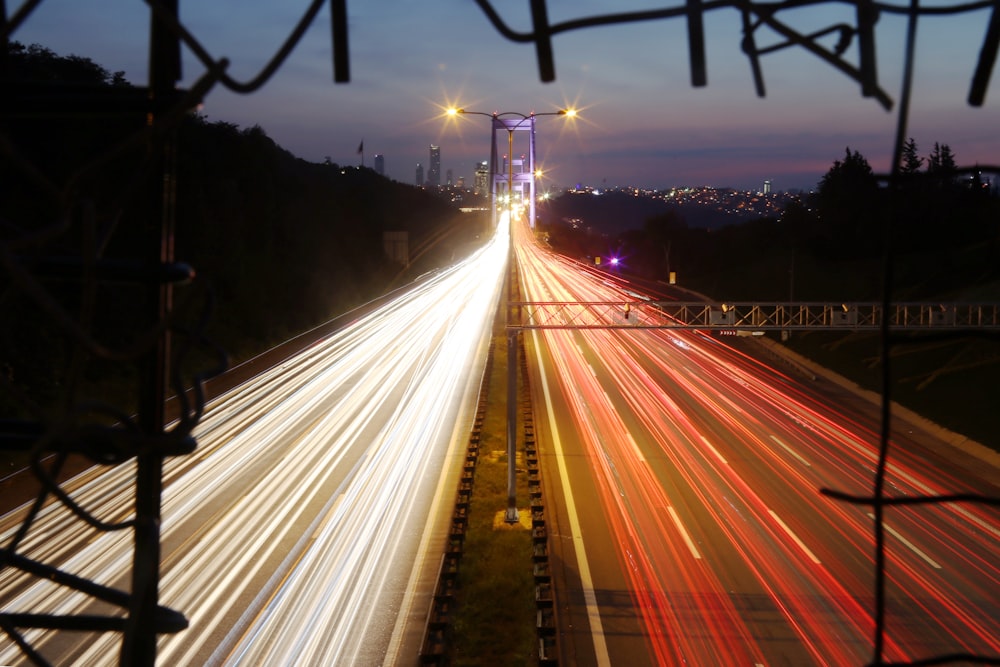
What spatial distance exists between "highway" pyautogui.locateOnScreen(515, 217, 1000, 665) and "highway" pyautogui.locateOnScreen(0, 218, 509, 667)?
2203 mm

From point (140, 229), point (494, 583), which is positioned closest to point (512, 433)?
point (494, 583)

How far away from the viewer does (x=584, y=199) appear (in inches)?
5266

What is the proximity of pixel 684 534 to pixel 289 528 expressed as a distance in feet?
19.9

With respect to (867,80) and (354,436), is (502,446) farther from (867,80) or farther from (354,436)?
(867,80)

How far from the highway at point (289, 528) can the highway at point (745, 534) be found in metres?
2.20

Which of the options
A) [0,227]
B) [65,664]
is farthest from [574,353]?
[0,227]

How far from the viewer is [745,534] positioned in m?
14.0

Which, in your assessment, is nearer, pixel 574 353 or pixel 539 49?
pixel 539 49

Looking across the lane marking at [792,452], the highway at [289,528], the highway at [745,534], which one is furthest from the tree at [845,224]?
the highway at [289,528]

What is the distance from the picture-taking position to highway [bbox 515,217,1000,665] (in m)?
10.4

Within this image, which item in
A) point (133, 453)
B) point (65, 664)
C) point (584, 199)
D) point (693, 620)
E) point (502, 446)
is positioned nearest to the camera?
point (133, 453)

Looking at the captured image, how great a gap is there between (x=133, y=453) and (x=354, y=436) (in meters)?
16.3

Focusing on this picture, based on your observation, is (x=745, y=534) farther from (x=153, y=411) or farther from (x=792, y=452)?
(x=153, y=411)

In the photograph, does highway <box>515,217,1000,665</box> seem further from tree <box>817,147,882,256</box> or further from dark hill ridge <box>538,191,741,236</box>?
dark hill ridge <box>538,191,741,236</box>
